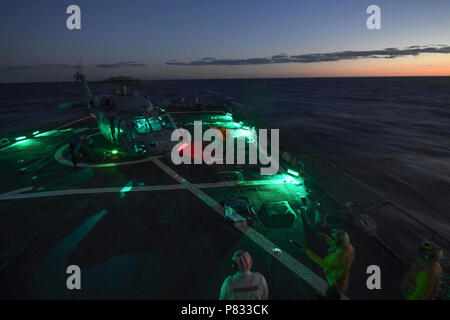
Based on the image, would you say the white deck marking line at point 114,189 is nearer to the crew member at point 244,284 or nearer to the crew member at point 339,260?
the crew member at point 339,260

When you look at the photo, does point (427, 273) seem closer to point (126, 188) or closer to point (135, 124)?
point (126, 188)

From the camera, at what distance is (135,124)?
14.4m

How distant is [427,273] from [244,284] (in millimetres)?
3632

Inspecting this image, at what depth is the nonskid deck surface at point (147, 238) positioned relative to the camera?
6406 mm

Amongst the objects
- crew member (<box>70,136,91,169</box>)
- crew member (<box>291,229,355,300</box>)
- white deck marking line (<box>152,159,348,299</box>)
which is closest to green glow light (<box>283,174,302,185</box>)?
white deck marking line (<box>152,159,348,299</box>)

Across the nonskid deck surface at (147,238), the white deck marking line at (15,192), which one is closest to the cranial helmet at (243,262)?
the nonskid deck surface at (147,238)

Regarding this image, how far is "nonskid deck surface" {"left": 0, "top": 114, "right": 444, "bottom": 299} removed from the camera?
6406mm

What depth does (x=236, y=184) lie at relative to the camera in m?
12.2

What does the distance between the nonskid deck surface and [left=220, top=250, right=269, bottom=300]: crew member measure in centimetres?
261

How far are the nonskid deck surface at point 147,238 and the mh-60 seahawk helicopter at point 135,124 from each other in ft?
5.97

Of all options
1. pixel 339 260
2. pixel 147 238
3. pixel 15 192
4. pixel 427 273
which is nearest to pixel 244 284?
pixel 339 260
